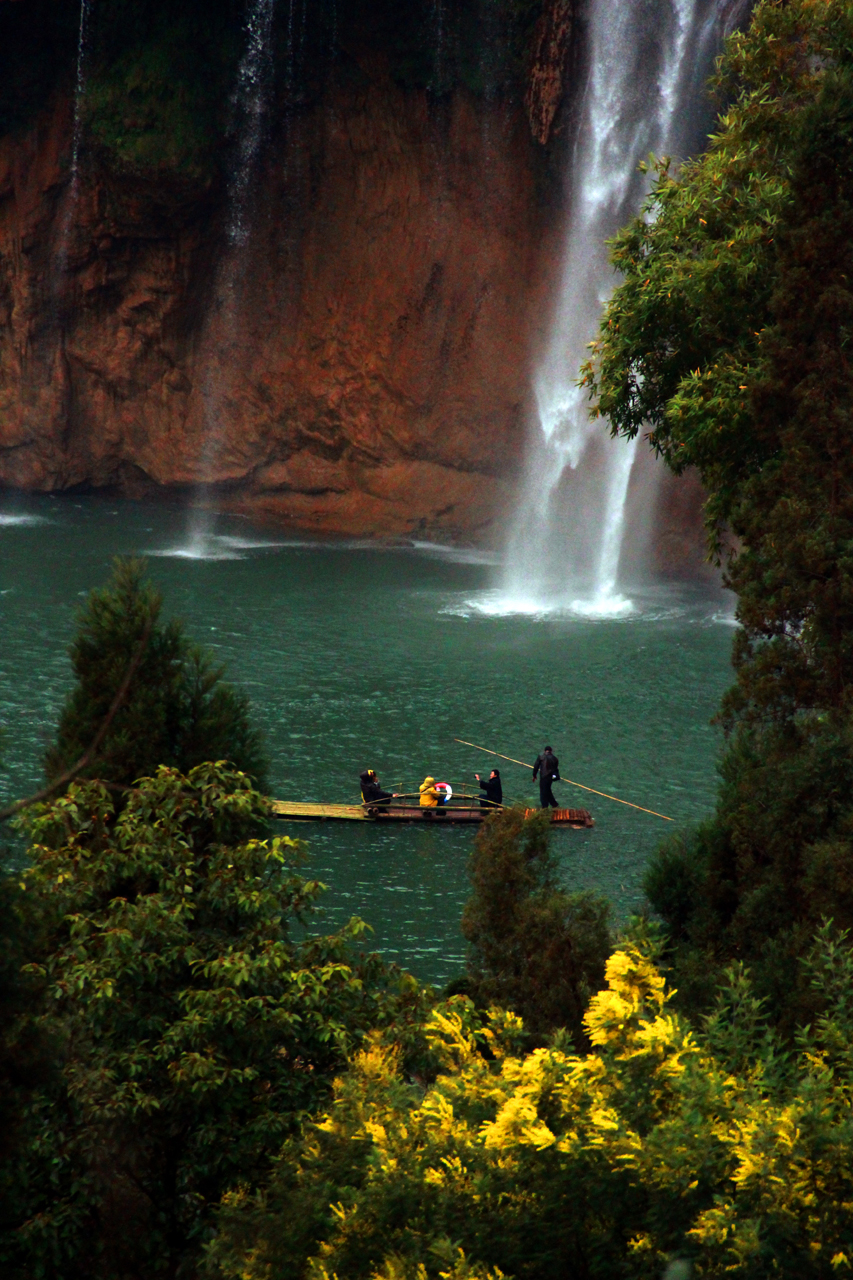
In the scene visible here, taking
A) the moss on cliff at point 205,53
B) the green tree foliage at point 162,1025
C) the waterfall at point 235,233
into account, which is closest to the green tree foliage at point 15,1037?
the green tree foliage at point 162,1025

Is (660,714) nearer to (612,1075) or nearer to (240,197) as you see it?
(612,1075)

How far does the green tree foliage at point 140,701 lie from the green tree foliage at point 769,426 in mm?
4557

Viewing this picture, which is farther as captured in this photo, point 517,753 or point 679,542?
point 679,542

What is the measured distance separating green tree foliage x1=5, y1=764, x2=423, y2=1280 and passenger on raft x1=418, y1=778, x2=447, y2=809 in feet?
42.6

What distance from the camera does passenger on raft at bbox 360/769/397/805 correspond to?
23375mm

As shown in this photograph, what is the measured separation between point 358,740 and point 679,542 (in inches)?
870

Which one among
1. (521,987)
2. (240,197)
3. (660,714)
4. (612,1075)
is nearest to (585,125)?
(240,197)

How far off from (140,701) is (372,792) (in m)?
11.5

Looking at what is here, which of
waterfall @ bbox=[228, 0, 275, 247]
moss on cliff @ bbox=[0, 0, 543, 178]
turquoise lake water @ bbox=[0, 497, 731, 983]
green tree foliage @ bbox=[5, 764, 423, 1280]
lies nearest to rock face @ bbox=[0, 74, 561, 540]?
waterfall @ bbox=[228, 0, 275, 247]

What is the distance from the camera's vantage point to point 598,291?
159 ft

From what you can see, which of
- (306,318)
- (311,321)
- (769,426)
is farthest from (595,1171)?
(306,318)

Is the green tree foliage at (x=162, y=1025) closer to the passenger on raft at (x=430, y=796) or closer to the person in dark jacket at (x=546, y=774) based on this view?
the passenger on raft at (x=430, y=796)

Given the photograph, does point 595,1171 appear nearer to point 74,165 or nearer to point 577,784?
point 577,784

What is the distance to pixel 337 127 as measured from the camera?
48312mm
